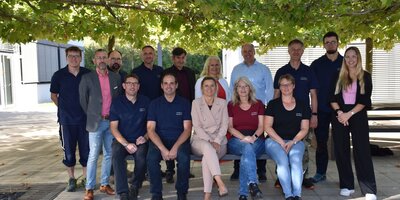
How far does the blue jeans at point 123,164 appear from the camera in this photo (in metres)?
5.89

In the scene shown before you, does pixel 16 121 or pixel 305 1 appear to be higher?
pixel 305 1

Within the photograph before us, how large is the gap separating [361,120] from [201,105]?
6.73ft

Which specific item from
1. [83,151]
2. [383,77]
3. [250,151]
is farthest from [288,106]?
[383,77]

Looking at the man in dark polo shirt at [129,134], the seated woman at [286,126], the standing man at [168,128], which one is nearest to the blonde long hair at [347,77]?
the seated woman at [286,126]

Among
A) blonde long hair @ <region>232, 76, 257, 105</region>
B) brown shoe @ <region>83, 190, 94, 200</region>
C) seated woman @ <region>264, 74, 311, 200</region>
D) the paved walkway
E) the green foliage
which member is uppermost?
the green foliage

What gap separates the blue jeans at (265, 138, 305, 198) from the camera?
5719 mm

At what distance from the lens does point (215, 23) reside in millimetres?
8820

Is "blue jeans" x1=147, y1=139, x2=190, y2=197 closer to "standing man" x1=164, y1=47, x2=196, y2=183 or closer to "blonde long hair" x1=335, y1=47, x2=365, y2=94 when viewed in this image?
"standing man" x1=164, y1=47, x2=196, y2=183

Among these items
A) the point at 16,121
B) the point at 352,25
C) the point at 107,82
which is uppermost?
the point at 352,25

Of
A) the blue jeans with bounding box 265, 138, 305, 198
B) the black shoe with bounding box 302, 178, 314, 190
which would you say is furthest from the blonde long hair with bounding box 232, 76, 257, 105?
the black shoe with bounding box 302, 178, 314, 190

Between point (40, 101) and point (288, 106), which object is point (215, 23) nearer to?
point (288, 106)

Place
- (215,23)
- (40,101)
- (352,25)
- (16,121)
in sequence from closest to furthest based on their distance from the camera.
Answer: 1. (352,25)
2. (215,23)
3. (16,121)
4. (40,101)

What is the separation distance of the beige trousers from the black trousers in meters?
1.63

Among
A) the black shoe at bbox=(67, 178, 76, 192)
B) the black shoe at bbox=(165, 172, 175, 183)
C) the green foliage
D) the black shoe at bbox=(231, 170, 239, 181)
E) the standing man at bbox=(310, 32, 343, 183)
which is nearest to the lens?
the green foliage
